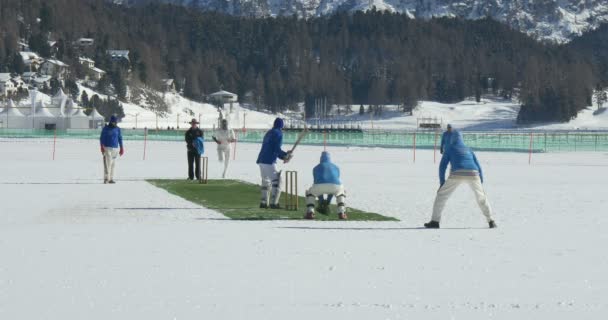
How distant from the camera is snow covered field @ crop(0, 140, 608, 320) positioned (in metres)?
10.6

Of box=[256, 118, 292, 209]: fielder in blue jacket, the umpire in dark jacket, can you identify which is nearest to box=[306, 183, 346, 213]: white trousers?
box=[256, 118, 292, 209]: fielder in blue jacket

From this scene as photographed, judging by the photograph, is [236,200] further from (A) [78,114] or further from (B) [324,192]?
(A) [78,114]

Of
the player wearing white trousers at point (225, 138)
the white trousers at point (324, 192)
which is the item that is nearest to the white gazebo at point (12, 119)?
the player wearing white trousers at point (225, 138)

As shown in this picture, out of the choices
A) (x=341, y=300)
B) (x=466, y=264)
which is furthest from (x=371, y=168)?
(x=341, y=300)

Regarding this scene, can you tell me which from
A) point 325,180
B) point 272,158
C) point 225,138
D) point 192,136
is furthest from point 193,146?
point 325,180

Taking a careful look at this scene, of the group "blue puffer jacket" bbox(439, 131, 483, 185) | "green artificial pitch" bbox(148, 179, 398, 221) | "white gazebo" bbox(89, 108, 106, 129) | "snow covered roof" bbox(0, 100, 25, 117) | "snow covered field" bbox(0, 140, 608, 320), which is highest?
"blue puffer jacket" bbox(439, 131, 483, 185)

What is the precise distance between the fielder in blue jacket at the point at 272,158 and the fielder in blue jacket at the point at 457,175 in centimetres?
347

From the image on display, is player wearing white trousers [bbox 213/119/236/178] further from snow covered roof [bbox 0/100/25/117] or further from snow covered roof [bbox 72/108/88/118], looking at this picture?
snow covered roof [bbox 0/100/25/117]

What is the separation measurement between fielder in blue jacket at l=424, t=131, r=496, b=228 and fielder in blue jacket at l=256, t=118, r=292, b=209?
11.4ft

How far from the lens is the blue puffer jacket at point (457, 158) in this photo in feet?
57.8

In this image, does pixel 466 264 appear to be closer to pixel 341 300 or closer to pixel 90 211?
pixel 341 300

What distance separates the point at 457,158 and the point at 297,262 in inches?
189

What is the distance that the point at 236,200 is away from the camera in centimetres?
2389

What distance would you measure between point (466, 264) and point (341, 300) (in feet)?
9.86
